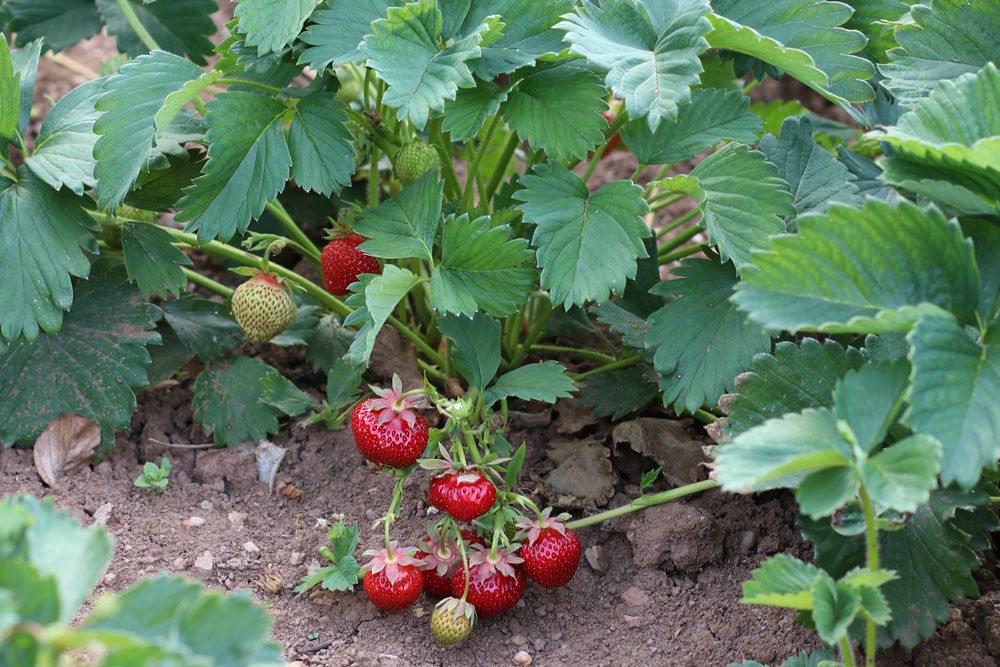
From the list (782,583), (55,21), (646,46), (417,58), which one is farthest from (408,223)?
(55,21)

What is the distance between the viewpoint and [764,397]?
50.0 inches

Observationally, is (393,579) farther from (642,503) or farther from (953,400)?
(953,400)

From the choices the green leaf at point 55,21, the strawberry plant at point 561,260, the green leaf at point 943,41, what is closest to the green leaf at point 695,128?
the strawberry plant at point 561,260

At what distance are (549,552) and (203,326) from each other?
2.64 feet

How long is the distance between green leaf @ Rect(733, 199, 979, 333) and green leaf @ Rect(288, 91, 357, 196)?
68cm

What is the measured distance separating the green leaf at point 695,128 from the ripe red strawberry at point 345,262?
457mm

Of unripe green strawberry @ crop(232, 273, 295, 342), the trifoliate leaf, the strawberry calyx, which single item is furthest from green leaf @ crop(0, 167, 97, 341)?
the strawberry calyx

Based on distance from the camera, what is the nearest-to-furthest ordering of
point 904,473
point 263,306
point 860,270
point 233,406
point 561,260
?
point 904,473 < point 860,270 < point 561,260 < point 263,306 < point 233,406

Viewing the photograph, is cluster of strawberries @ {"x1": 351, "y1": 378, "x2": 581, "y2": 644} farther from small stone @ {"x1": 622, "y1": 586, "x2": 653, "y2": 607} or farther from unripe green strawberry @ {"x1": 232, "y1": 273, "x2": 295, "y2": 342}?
unripe green strawberry @ {"x1": 232, "y1": 273, "x2": 295, "y2": 342}

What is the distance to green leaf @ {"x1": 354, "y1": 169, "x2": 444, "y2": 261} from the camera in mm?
1438

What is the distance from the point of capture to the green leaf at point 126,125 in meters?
1.44

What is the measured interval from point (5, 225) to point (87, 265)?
0.13m

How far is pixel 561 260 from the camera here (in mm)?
1365

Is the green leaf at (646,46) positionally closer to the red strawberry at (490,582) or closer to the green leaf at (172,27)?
the red strawberry at (490,582)
